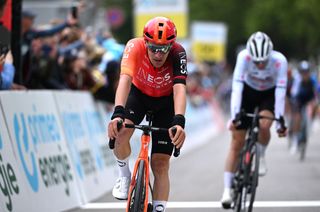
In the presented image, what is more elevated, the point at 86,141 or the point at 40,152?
the point at 40,152

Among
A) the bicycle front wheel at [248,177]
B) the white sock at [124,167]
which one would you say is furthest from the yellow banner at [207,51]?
the white sock at [124,167]

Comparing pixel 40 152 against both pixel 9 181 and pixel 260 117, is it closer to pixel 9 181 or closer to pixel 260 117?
pixel 9 181

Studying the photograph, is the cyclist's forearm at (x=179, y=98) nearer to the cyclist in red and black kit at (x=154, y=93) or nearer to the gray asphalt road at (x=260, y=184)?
the cyclist in red and black kit at (x=154, y=93)

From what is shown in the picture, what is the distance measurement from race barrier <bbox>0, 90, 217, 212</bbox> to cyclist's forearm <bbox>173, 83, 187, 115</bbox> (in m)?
2.00

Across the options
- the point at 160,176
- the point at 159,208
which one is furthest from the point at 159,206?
the point at 160,176

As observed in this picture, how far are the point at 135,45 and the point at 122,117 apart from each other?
2.92 feet

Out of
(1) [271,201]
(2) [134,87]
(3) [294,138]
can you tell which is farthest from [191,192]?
A: (3) [294,138]

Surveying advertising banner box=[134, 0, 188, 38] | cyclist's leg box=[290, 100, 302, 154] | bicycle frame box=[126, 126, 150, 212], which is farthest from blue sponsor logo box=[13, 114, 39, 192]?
advertising banner box=[134, 0, 188, 38]

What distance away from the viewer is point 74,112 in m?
12.6

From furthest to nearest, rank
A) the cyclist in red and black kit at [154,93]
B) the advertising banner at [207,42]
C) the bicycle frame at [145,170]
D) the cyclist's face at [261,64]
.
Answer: the advertising banner at [207,42] < the cyclist's face at [261,64] < the cyclist in red and black kit at [154,93] < the bicycle frame at [145,170]

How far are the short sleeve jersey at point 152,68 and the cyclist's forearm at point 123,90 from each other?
0.17 metres

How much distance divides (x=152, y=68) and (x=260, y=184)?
6.02 m

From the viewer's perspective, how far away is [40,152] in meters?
10.4

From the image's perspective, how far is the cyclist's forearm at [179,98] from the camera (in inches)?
309
